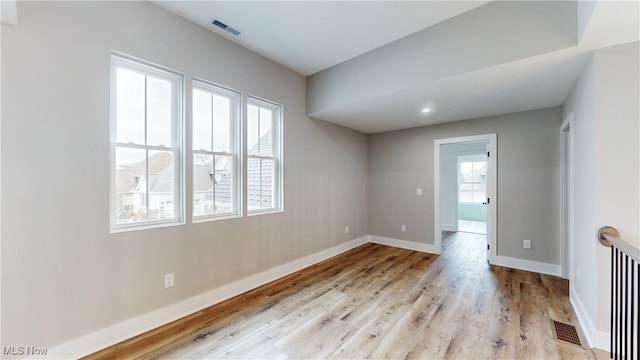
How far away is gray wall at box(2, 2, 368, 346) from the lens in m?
1.64

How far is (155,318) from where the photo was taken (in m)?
2.23

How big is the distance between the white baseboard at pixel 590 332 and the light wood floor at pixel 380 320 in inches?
3.4

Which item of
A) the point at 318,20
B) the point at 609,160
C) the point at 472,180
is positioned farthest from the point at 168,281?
the point at 472,180

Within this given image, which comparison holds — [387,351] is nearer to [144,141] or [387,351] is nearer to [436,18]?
[144,141]

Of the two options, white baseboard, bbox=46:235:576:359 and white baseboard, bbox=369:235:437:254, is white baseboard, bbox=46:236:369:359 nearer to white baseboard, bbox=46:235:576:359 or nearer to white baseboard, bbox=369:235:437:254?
white baseboard, bbox=46:235:576:359

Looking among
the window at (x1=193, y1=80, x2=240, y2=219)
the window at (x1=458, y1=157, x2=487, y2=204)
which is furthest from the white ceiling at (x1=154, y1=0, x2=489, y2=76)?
the window at (x1=458, y1=157, x2=487, y2=204)

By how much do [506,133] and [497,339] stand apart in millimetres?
3067

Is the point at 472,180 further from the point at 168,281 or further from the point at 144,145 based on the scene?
the point at 144,145

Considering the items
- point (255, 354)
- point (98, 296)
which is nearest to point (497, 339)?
point (255, 354)

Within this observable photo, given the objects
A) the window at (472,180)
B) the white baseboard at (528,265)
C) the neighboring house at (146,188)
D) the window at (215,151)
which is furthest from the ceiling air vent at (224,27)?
the window at (472,180)

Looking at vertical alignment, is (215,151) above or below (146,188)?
above

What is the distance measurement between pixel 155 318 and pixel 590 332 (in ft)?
12.1

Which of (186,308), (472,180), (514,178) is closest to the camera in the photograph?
(186,308)

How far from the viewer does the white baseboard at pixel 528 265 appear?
3461 mm
